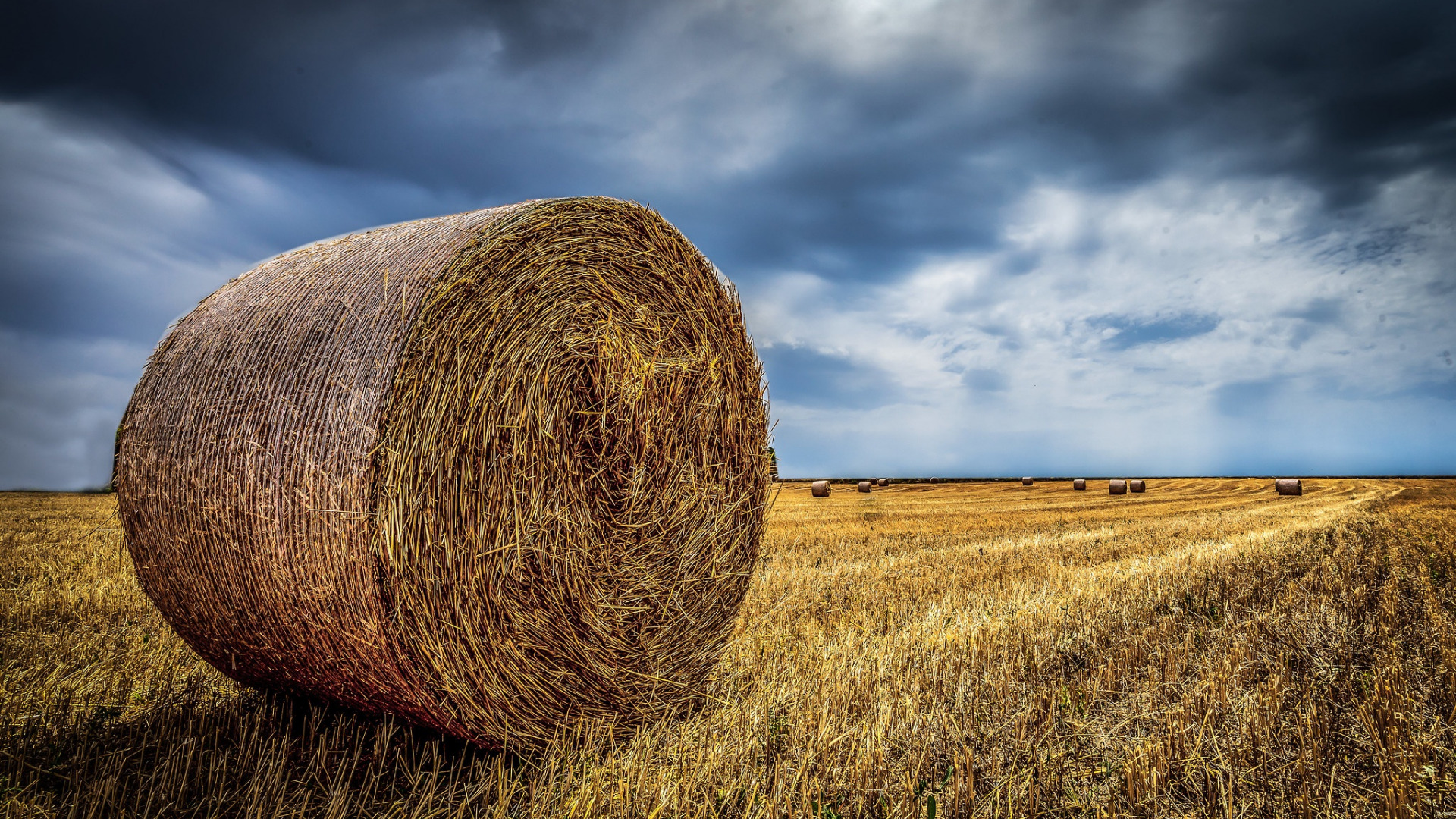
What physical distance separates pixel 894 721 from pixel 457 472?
231 cm

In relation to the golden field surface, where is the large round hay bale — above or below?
above

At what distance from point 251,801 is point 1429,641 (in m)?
6.33

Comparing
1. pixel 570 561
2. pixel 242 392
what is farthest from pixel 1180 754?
pixel 242 392

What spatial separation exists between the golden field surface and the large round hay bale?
1.14 feet

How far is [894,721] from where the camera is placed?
3553 millimetres

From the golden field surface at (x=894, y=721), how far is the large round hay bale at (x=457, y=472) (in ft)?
1.14

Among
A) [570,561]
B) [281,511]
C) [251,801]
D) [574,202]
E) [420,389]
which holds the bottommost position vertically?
[251,801]

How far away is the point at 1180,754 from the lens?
10.2 ft

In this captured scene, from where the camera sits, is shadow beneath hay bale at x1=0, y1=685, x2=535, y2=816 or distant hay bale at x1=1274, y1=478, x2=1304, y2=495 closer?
shadow beneath hay bale at x1=0, y1=685, x2=535, y2=816

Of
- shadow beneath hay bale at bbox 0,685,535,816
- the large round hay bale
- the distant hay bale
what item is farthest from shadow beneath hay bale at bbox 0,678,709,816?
the distant hay bale

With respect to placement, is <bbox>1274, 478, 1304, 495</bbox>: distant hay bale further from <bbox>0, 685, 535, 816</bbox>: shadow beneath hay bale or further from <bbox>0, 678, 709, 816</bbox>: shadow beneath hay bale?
<bbox>0, 685, 535, 816</bbox>: shadow beneath hay bale

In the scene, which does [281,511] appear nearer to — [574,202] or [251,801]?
[251,801]

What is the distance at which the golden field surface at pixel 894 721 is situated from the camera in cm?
282

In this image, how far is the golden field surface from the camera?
2822mm
